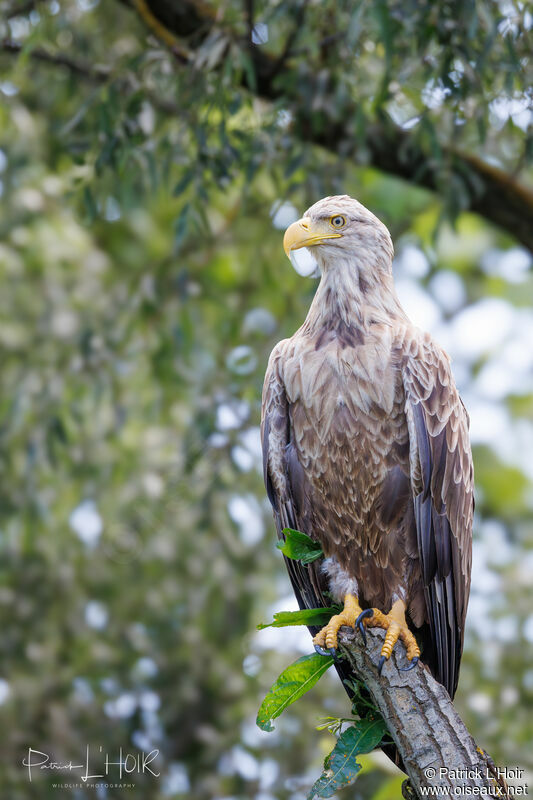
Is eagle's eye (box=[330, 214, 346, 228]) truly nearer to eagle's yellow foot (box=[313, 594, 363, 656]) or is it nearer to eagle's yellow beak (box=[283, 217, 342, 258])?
eagle's yellow beak (box=[283, 217, 342, 258])

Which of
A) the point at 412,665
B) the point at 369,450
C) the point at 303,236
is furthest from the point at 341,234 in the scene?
the point at 412,665

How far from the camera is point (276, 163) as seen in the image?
5.74 m

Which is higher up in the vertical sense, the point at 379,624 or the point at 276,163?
the point at 276,163

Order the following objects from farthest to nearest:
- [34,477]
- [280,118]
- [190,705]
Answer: [190,705] → [34,477] → [280,118]

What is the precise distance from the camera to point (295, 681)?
3.73 m

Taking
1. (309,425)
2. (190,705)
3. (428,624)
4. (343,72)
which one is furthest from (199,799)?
(343,72)

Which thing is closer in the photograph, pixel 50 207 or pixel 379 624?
pixel 379 624

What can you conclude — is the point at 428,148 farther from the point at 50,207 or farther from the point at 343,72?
the point at 50,207

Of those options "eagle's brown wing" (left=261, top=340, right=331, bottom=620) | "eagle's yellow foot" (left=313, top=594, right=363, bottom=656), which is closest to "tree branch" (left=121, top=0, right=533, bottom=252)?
"eagle's brown wing" (left=261, top=340, right=331, bottom=620)

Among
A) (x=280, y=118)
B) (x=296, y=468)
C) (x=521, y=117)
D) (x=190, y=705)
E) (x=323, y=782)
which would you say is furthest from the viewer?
(x=190, y=705)

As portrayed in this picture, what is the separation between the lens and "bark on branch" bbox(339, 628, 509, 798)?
10.0ft

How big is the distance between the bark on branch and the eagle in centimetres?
29

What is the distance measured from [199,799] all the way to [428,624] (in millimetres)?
3531

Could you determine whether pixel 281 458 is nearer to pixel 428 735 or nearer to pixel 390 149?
pixel 428 735
